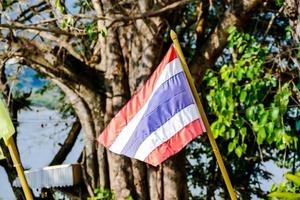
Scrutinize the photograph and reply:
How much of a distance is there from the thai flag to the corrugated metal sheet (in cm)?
212

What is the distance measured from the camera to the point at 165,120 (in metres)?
2.80

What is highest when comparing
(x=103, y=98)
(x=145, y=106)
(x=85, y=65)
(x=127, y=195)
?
(x=85, y=65)

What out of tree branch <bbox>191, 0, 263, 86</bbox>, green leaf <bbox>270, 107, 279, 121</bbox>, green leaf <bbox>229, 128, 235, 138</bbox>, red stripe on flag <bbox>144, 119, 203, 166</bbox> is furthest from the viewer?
tree branch <bbox>191, 0, 263, 86</bbox>

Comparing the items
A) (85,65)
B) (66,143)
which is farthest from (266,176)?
(85,65)

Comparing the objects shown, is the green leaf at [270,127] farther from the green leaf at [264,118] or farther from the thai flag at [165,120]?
the thai flag at [165,120]

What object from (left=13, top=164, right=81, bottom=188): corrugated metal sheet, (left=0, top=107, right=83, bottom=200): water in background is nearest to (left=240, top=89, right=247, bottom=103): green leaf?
(left=13, top=164, right=81, bottom=188): corrugated metal sheet

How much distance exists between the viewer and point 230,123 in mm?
3857

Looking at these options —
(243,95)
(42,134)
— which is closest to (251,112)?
(243,95)

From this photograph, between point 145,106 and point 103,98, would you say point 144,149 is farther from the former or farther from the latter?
point 103,98

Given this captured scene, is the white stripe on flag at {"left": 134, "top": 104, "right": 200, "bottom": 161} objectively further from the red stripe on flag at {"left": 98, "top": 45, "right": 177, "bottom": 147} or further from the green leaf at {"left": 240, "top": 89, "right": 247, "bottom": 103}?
the green leaf at {"left": 240, "top": 89, "right": 247, "bottom": 103}

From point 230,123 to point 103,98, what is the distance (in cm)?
125

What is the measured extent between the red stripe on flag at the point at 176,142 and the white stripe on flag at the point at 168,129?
0.02 m

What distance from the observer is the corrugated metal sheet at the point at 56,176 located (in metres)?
4.85

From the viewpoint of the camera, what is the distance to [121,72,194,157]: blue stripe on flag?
2.78m
